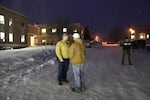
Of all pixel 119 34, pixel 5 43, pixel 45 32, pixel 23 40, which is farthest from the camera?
pixel 119 34

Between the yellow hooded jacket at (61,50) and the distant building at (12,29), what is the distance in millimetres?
29562

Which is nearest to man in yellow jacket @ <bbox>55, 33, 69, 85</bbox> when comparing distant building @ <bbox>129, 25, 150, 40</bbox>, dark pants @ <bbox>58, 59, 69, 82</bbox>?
dark pants @ <bbox>58, 59, 69, 82</bbox>

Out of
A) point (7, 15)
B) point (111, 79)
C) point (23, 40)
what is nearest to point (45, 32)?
point (23, 40)

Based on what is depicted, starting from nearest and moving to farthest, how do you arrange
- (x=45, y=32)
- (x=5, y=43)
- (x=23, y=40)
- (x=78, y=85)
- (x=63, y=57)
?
(x=78, y=85) < (x=63, y=57) < (x=5, y=43) < (x=23, y=40) < (x=45, y=32)

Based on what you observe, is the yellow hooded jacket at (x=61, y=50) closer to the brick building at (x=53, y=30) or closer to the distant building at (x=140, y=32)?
the brick building at (x=53, y=30)

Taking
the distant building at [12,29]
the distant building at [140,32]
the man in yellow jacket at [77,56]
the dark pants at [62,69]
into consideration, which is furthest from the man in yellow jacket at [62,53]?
the distant building at [140,32]

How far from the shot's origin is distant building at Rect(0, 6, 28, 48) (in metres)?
37.8

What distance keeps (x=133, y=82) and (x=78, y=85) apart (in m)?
2.66

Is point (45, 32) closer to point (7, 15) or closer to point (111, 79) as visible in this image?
point (7, 15)

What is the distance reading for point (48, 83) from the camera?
9359 millimetres

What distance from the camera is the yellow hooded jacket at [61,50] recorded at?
8.79 m

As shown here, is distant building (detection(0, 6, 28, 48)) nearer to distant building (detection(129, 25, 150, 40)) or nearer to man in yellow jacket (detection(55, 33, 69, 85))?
man in yellow jacket (detection(55, 33, 69, 85))

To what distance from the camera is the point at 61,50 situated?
8.87 meters

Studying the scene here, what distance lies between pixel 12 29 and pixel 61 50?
112ft
